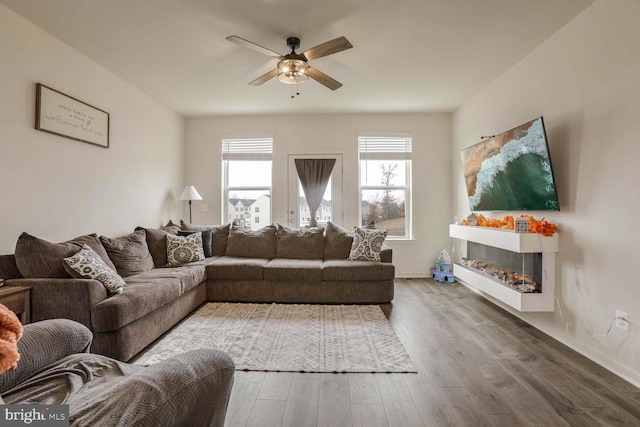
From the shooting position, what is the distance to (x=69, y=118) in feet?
9.48

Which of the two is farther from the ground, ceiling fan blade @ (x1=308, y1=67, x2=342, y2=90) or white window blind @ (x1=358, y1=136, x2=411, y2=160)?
ceiling fan blade @ (x1=308, y1=67, x2=342, y2=90)

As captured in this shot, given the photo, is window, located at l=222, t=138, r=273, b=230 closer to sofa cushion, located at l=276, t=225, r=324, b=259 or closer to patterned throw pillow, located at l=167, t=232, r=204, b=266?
sofa cushion, located at l=276, t=225, r=324, b=259

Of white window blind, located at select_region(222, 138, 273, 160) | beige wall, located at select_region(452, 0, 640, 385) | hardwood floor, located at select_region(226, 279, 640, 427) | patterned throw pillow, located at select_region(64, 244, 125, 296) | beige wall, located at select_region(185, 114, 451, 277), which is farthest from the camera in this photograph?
white window blind, located at select_region(222, 138, 273, 160)

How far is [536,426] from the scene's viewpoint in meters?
1.56

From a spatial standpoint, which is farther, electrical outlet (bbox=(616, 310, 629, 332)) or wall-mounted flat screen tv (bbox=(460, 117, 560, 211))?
wall-mounted flat screen tv (bbox=(460, 117, 560, 211))

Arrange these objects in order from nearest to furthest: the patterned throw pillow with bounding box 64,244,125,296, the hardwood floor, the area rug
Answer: the hardwood floor
the area rug
the patterned throw pillow with bounding box 64,244,125,296

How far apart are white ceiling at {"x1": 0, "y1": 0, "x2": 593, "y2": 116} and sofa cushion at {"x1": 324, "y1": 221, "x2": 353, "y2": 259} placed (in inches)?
77.9

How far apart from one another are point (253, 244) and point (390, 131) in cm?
291

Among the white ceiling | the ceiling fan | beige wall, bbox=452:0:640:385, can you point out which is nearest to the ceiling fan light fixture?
the ceiling fan

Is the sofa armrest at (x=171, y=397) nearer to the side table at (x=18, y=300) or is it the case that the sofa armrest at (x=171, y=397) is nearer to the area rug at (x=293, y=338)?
the area rug at (x=293, y=338)

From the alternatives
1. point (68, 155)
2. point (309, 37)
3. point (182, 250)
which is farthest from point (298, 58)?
point (182, 250)

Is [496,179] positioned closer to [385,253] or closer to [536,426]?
[385,253]

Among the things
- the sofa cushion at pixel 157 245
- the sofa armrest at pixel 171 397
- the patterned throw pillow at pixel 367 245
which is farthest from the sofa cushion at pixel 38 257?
the patterned throw pillow at pixel 367 245

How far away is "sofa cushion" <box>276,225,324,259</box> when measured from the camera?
13.7ft
